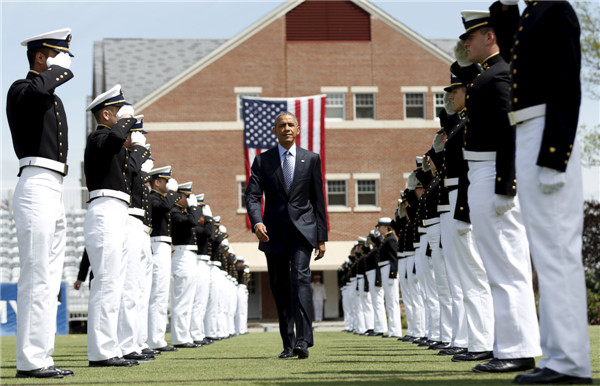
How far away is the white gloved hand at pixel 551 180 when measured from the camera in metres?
5.64

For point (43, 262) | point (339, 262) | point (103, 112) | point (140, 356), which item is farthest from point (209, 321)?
point (339, 262)

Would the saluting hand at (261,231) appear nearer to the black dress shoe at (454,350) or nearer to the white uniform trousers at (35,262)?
the black dress shoe at (454,350)

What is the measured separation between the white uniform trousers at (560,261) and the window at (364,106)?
41030mm

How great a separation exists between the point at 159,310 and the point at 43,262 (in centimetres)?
695

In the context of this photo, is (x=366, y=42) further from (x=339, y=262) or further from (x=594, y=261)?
(x=594, y=261)

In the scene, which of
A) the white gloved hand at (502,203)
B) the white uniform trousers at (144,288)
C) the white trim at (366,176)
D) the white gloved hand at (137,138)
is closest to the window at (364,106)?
the white trim at (366,176)

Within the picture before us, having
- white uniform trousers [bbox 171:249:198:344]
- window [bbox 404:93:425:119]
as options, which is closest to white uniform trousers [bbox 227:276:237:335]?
white uniform trousers [bbox 171:249:198:344]

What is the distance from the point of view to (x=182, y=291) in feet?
53.9

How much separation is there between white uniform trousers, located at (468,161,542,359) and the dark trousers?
336 cm

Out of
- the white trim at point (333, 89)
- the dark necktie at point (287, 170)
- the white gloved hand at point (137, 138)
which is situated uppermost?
the white trim at point (333, 89)

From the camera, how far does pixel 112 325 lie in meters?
8.90

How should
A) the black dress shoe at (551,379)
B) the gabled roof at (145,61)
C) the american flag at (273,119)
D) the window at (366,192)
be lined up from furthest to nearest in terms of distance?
the gabled roof at (145,61) → the window at (366,192) → the american flag at (273,119) → the black dress shoe at (551,379)

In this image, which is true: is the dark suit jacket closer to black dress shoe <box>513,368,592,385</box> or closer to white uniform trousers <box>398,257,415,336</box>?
black dress shoe <box>513,368,592,385</box>

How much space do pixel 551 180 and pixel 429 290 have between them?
9.80 m
